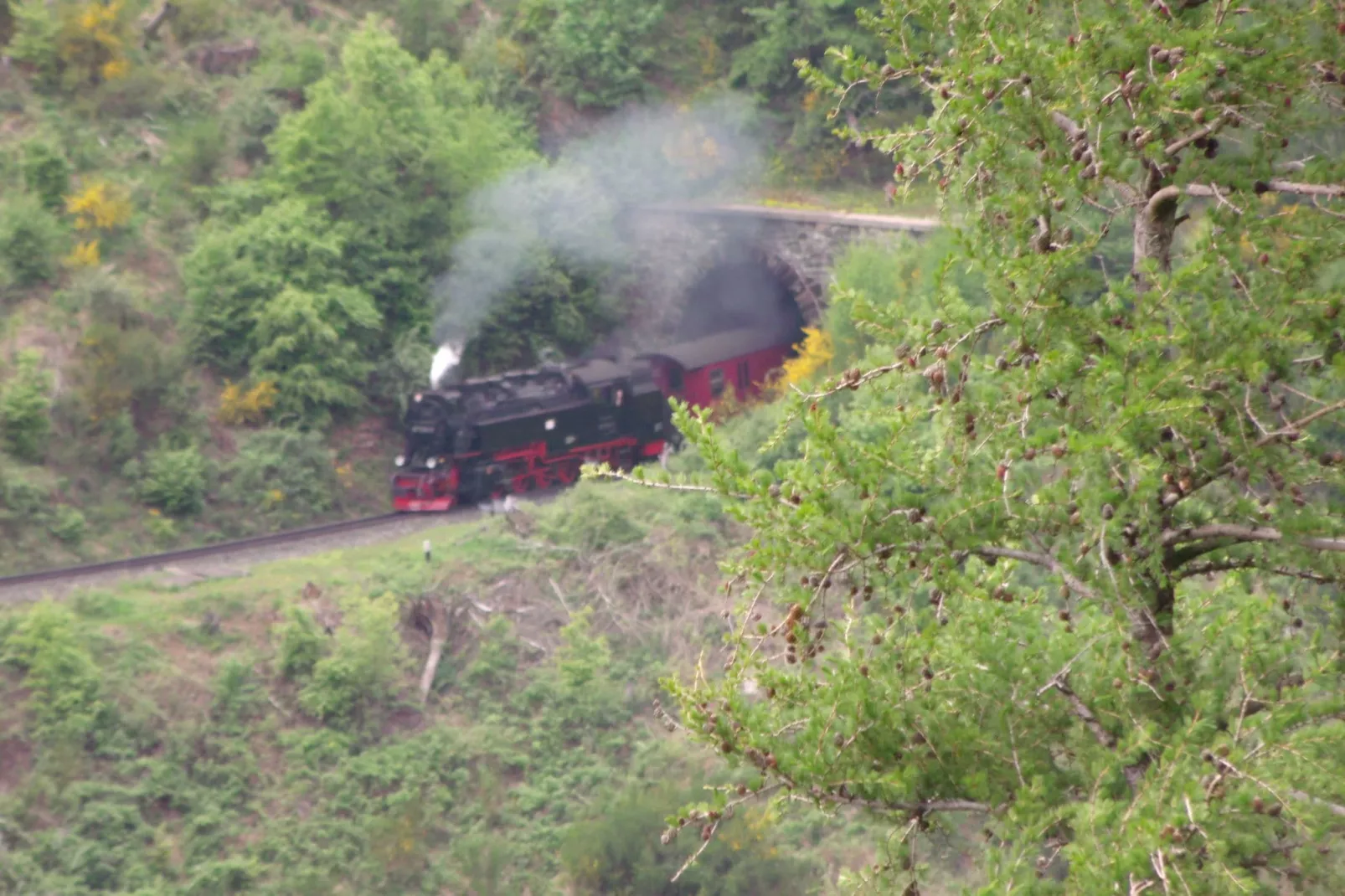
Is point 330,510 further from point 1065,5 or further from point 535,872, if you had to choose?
point 1065,5

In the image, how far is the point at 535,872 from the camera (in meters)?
16.2

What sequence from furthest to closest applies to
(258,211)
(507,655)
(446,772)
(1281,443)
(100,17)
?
→ (100,17) < (258,211) < (507,655) < (446,772) < (1281,443)

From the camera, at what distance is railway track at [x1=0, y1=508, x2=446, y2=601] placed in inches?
787

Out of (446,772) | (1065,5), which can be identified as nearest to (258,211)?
(446,772)

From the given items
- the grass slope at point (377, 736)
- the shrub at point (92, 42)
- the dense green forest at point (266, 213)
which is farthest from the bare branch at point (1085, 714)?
the shrub at point (92, 42)

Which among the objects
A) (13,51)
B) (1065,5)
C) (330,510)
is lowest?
(330,510)

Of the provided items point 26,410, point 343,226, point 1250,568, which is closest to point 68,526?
point 26,410

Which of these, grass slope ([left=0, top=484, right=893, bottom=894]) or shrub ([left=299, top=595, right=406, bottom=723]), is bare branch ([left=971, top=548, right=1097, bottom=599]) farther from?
shrub ([left=299, top=595, right=406, bottom=723])

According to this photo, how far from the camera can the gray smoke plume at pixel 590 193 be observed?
29156 mm

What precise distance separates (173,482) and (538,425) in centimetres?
653

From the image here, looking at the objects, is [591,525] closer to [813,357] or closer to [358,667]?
[358,667]

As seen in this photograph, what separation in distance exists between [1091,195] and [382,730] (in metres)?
14.9

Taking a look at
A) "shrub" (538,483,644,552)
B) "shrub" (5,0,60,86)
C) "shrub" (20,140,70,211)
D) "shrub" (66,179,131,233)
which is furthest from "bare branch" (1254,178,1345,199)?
"shrub" (5,0,60,86)

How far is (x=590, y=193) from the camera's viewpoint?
31.6 m
